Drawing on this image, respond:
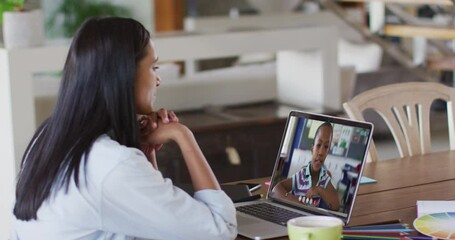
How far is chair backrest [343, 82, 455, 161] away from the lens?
3.13m

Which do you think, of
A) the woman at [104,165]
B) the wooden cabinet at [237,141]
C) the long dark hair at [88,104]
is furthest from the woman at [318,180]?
the wooden cabinet at [237,141]

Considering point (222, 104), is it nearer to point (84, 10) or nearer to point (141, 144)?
point (141, 144)

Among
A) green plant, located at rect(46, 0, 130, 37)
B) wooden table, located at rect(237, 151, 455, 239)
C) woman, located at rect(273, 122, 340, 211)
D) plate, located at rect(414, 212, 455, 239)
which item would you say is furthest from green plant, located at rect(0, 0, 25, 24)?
green plant, located at rect(46, 0, 130, 37)

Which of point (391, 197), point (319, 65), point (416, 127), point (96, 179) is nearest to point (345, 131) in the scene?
point (391, 197)

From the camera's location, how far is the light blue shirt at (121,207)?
1.81m

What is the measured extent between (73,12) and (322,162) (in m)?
6.28

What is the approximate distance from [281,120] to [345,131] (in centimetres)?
238

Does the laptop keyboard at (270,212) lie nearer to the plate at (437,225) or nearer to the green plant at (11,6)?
the plate at (437,225)

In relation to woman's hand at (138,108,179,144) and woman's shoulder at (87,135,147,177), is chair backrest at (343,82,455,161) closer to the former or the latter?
woman's hand at (138,108,179,144)

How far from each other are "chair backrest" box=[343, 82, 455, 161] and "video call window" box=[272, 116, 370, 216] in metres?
0.85

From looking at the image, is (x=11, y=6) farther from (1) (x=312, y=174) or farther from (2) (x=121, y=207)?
(2) (x=121, y=207)

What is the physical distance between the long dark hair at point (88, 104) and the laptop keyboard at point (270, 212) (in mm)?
459

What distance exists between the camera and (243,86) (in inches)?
198

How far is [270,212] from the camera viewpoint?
225cm
